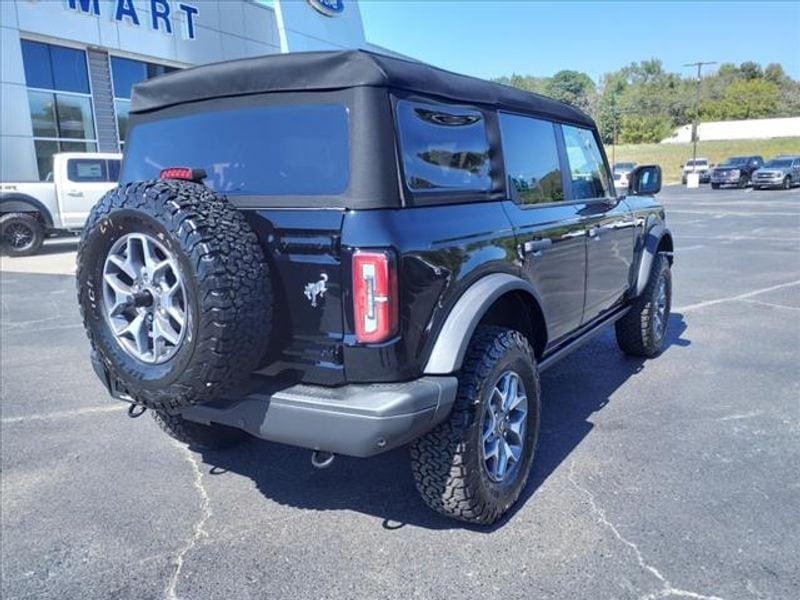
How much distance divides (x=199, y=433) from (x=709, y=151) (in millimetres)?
74347

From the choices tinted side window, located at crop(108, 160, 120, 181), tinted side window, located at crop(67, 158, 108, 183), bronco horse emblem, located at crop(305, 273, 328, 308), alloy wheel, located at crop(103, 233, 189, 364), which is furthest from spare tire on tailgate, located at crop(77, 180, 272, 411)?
tinted side window, located at crop(108, 160, 120, 181)

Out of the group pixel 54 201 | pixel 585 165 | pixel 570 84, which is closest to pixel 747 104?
pixel 570 84

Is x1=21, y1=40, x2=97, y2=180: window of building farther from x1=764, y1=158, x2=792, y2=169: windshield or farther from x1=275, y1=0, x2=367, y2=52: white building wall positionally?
x1=764, y1=158, x2=792, y2=169: windshield

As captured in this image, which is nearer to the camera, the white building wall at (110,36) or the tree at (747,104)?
the white building wall at (110,36)

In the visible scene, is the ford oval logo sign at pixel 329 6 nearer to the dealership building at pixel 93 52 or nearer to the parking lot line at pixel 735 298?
the dealership building at pixel 93 52

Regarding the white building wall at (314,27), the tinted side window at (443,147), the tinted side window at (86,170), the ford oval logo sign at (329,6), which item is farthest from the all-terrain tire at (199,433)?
the ford oval logo sign at (329,6)

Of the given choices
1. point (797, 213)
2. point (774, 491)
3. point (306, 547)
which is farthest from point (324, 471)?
point (797, 213)

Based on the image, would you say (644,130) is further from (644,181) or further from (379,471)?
(379,471)

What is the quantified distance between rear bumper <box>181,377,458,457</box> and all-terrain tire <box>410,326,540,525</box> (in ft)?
0.49

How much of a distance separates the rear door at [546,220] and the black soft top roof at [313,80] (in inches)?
9.8

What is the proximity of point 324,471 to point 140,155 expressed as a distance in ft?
6.47

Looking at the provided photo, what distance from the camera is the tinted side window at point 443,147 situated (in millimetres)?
2672

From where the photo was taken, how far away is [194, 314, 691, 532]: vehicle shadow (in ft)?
10.4

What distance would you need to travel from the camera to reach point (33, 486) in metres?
3.44
